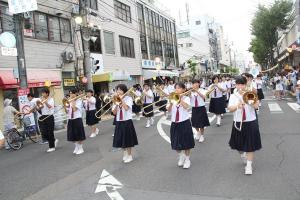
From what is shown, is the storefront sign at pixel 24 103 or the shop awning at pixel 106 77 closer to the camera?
the storefront sign at pixel 24 103

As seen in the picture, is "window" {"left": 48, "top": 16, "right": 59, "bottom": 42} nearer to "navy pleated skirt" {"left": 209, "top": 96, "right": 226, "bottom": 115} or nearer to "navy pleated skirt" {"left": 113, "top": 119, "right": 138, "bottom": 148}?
"navy pleated skirt" {"left": 209, "top": 96, "right": 226, "bottom": 115}

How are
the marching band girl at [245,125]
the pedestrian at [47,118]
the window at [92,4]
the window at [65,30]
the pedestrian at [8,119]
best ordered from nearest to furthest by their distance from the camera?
the marching band girl at [245,125], the pedestrian at [47,118], the pedestrian at [8,119], the window at [65,30], the window at [92,4]

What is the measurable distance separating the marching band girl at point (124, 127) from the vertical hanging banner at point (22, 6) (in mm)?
7580

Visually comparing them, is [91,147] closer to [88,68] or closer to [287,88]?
[88,68]

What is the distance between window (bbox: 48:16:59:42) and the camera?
2167 centimetres

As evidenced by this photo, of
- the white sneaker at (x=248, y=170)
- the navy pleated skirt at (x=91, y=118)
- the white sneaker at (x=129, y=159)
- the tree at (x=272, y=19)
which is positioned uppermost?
the tree at (x=272, y=19)

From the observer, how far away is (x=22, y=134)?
1355cm

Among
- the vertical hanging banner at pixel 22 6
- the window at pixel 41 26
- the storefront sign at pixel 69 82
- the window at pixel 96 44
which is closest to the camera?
the vertical hanging banner at pixel 22 6

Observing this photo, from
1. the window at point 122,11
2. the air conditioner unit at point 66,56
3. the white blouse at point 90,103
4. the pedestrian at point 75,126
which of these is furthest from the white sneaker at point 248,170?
the window at point 122,11

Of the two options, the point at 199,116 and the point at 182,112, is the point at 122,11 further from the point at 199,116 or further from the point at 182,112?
the point at 182,112

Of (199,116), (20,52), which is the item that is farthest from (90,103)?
(199,116)

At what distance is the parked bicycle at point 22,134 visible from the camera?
12.3 meters

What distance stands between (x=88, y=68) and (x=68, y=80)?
11.6ft

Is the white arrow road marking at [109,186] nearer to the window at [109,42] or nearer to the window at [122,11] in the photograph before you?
the window at [109,42]
